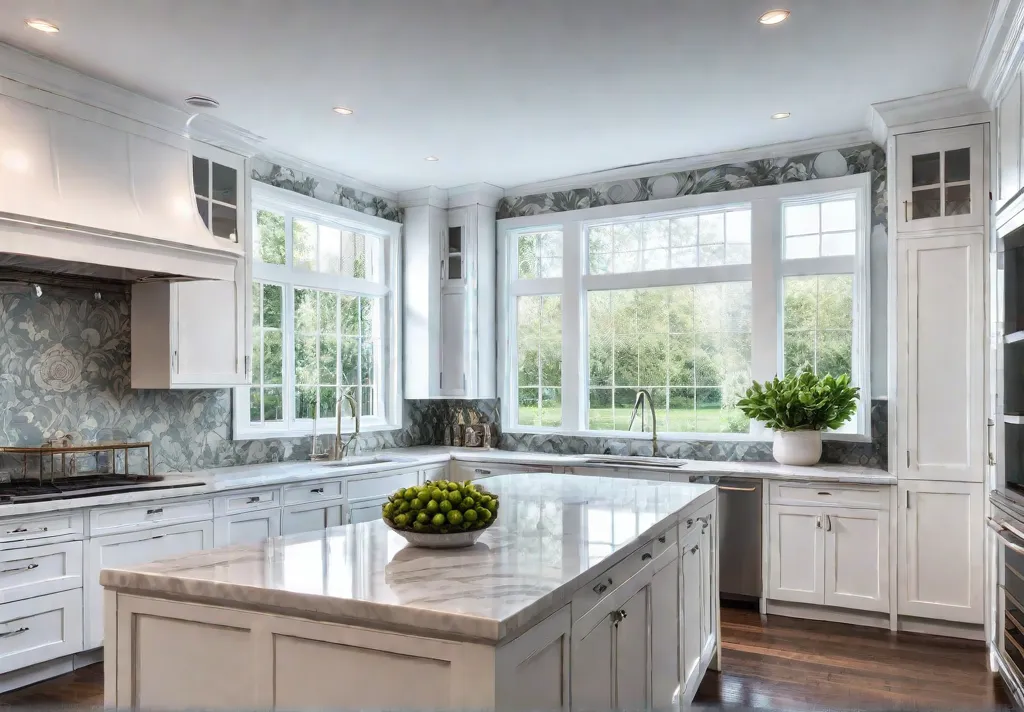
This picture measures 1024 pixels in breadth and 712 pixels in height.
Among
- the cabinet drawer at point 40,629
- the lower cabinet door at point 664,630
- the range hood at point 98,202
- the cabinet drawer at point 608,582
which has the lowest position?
the cabinet drawer at point 40,629

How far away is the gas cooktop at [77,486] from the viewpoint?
133 inches

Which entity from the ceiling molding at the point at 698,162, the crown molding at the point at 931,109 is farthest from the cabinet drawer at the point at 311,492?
the crown molding at the point at 931,109

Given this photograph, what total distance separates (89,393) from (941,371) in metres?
4.56

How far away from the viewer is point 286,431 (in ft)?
17.0

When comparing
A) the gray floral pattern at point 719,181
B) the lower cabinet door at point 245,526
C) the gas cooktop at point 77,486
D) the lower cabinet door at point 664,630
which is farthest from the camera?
the gray floral pattern at point 719,181

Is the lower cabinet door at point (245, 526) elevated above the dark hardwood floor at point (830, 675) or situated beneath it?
elevated above

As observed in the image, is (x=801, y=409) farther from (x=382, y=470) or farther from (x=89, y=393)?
(x=89, y=393)

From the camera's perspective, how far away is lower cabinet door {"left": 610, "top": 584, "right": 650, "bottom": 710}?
217cm

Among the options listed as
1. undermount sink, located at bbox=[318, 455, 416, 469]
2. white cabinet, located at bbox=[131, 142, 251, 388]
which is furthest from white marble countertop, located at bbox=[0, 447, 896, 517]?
white cabinet, located at bbox=[131, 142, 251, 388]

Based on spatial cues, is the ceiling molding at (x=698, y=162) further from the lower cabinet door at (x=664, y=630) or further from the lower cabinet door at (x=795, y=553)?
the lower cabinet door at (x=664, y=630)

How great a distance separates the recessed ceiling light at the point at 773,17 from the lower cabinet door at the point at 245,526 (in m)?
3.39

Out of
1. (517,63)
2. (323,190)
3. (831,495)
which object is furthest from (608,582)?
(323,190)

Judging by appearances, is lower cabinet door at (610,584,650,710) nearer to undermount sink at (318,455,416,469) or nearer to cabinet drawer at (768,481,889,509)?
cabinet drawer at (768,481,889,509)

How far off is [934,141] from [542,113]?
2.18 meters
